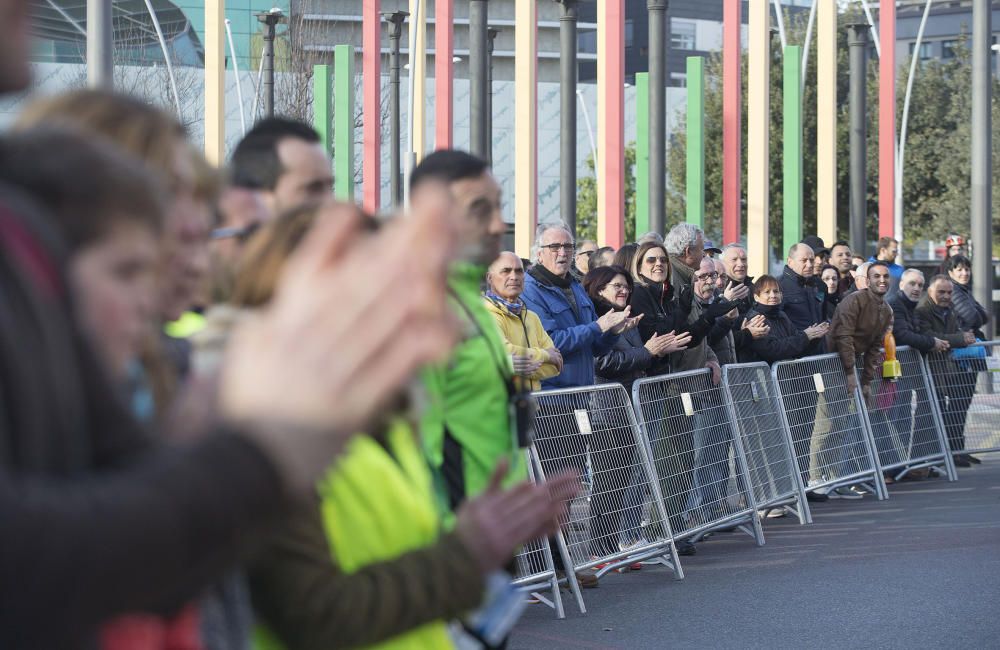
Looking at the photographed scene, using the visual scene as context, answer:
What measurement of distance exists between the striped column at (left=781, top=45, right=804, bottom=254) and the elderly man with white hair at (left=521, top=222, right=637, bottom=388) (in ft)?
53.2

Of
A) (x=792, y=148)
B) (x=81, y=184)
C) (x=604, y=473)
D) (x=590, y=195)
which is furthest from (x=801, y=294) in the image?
(x=590, y=195)

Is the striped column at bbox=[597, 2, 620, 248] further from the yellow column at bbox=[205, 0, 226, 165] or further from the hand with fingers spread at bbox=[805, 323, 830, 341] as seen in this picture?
the hand with fingers spread at bbox=[805, 323, 830, 341]

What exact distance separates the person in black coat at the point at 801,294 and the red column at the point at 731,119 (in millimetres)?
10746

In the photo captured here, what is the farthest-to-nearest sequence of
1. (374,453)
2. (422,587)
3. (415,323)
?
1. (374,453)
2. (422,587)
3. (415,323)

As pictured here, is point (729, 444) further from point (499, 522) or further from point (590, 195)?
point (590, 195)

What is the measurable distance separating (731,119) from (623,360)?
15582mm

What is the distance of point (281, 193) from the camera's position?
115 inches

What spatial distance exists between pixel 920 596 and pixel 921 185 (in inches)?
1694

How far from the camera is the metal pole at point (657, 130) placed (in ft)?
68.8

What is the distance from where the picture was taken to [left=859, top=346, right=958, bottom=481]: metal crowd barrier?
40.8 feet

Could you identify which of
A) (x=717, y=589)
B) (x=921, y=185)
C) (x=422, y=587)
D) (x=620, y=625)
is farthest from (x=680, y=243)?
(x=921, y=185)

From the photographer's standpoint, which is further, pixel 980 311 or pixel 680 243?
pixel 980 311

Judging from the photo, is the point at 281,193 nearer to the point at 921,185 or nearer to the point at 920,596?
the point at 920,596

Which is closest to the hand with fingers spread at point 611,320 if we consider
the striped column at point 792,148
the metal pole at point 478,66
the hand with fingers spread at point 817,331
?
the hand with fingers spread at point 817,331
